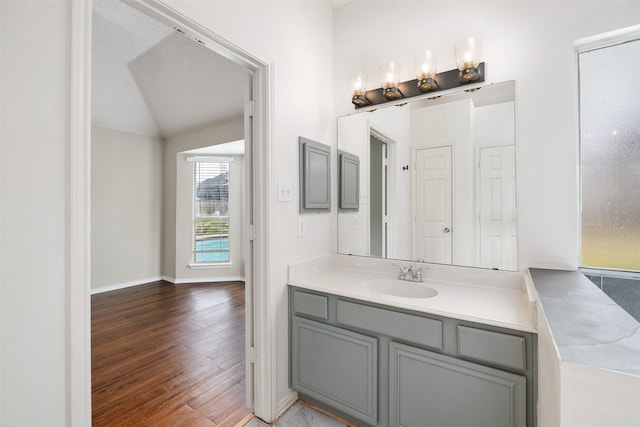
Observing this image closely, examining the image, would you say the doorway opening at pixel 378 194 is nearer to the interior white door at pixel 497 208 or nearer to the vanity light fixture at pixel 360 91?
the vanity light fixture at pixel 360 91

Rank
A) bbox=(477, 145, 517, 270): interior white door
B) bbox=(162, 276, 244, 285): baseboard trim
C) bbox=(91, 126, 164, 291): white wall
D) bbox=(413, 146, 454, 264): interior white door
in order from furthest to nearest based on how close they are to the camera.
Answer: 1. bbox=(162, 276, 244, 285): baseboard trim
2. bbox=(91, 126, 164, 291): white wall
3. bbox=(413, 146, 454, 264): interior white door
4. bbox=(477, 145, 517, 270): interior white door

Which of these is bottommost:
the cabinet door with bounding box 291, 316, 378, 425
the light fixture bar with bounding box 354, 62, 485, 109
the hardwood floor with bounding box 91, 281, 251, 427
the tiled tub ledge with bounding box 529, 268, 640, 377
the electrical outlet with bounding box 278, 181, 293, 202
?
the hardwood floor with bounding box 91, 281, 251, 427

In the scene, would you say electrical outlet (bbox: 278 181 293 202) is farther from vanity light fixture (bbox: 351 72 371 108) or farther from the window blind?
the window blind

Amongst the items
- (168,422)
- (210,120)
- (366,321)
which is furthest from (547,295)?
(210,120)

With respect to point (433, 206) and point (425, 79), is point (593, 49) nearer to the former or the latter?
point (425, 79)

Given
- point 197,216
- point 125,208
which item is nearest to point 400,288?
point 197,216

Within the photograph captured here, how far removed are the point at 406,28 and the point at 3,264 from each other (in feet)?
7.85

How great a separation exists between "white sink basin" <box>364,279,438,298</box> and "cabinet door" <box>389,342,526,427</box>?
0.41 meters

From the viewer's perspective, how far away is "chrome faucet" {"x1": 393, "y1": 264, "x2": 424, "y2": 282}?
71.6 inches

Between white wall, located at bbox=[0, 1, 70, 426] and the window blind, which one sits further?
the window blind

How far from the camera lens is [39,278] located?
0.86m

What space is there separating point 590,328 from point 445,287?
96 centimetres

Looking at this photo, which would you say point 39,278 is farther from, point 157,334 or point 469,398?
point 157,334

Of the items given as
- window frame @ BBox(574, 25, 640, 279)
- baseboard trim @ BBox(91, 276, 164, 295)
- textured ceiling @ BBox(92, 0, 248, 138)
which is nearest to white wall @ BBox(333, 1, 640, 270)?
window frame @ BBox(574, 25, 640, 279)
